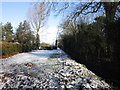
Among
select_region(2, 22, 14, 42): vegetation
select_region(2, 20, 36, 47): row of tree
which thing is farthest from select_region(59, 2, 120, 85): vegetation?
select_region(2, 22, 14, 42): vegetation

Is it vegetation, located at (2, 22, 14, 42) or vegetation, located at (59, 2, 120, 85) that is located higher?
vegetation, located at (2, 22, 14, 42)

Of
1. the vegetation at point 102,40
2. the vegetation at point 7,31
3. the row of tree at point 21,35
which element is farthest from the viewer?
the vegetation at point 7,31

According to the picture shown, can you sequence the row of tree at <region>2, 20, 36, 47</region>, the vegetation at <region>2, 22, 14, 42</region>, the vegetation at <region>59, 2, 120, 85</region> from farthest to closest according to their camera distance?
the vegetation at <region>2, 22, 14, 42</region>, the row of tree at <region>2, 20, 36, 47</region>, the vegetation at <region>59, 2, 120, 85</region>

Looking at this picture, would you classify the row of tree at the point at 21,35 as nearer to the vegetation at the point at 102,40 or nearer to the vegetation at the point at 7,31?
the vegetation at the point at 7,31

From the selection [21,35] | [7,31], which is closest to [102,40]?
[21,35]

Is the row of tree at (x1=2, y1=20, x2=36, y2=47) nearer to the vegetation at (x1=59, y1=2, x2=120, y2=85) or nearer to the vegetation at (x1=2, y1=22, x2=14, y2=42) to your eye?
the vegetation at (x1=2, y1=22, x2=14, y2=42)

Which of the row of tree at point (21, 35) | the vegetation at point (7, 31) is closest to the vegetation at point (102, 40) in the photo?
the row of tree at point (21, 35)

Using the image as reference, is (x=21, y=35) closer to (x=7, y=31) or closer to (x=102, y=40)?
(x=7, y=31)

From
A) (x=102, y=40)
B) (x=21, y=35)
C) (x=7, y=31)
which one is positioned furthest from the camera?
(x=7, y=31)

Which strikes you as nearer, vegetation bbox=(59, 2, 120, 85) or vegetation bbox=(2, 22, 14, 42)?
vegetation bbox=(59, 2, 120, 85)

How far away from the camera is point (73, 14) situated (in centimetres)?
865

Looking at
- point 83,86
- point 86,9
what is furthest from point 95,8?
point 83,86

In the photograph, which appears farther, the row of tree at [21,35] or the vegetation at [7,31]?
the vegetation at [7,31]

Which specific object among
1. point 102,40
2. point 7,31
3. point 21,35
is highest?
point 7,31
